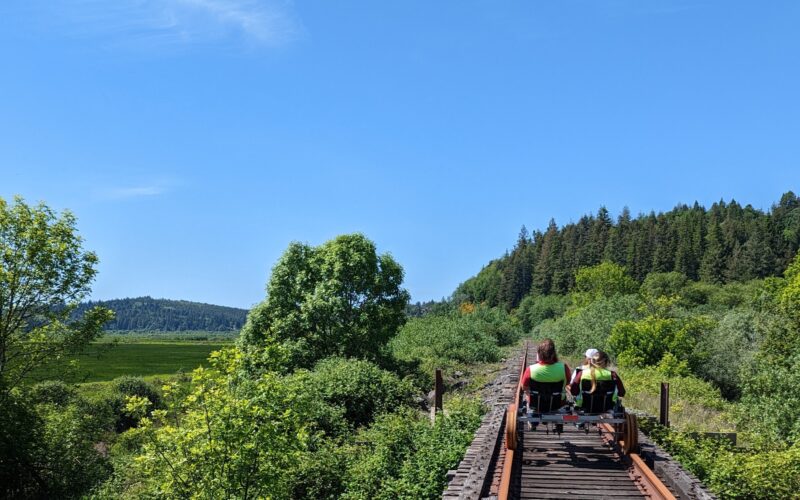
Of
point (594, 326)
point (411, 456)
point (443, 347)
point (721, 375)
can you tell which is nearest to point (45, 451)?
point (411, 456)

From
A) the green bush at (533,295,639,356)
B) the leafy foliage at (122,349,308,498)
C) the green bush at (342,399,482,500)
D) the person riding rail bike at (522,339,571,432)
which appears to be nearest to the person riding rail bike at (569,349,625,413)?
the person riding rail bike at (522,339,571,432)

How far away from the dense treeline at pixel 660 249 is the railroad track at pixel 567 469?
110553 millimetres

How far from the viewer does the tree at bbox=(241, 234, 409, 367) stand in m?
31.1

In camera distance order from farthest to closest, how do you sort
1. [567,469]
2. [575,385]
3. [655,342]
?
[655,342] → [575,385] → [567,469]

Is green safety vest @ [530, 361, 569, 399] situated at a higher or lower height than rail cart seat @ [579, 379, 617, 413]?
higher

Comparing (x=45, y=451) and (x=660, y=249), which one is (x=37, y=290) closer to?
(x=45, y=451)

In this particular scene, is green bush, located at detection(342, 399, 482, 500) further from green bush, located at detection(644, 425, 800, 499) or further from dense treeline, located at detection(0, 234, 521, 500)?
green bush, located at detection(644, 425, 800, 499)

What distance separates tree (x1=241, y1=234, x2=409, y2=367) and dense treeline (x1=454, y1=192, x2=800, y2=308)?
9095 centimetres

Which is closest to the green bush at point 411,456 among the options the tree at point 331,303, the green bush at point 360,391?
the green bush at point 360,391

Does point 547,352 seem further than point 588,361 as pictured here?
No

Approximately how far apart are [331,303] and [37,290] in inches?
512

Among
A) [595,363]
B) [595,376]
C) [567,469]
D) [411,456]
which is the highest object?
[595,363]

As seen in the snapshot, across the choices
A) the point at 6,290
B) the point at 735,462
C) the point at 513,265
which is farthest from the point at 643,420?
the point at 513,265

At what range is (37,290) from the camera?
74.3 ft
